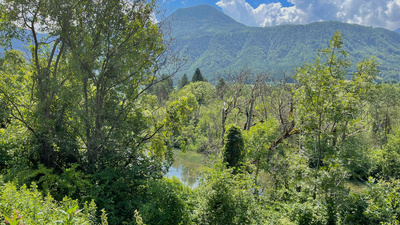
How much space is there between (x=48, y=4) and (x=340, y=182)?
9.81 meters

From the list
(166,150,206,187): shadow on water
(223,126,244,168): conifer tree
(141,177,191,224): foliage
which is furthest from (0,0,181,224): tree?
(166,150,206,187): shadow on water

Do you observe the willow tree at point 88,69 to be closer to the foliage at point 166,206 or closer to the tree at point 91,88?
the tree at point 91,88

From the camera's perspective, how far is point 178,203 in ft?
20.7

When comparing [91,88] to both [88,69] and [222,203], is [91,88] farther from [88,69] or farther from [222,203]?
[222,203]

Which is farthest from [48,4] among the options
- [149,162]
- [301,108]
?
[301,108]

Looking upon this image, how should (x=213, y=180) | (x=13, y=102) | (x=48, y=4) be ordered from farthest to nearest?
(x=13, y=102), (x=48, y=4), (x=213, y=180)

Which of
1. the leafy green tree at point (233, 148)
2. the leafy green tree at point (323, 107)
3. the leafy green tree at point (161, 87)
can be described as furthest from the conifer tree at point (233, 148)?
the leafy green tree at point (161, 87)

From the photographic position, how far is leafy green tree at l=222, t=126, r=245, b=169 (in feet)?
38.4

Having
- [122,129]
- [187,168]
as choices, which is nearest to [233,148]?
[122,129]

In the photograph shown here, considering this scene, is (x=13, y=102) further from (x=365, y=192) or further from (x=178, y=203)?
(x=365, y=192)

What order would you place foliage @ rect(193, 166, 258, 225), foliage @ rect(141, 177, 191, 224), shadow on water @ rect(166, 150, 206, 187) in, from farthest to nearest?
shadow on water @ rect(166, 150, 206, 187)
foliage @ rect(141, 177, 191, 224)
foliage @ rect(193, 166, 258, 225)

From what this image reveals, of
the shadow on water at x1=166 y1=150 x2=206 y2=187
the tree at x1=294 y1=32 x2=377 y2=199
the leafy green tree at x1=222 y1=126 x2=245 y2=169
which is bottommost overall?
the shadow on water at x1=166 y1=150 x2=206 y2=187

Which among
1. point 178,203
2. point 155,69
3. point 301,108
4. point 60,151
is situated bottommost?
point 178,203

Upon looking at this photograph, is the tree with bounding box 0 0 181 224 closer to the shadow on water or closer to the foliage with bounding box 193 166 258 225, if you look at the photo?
the foliage with bounding box 193 166 258 225
